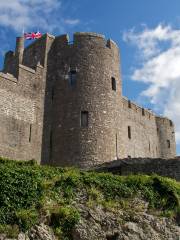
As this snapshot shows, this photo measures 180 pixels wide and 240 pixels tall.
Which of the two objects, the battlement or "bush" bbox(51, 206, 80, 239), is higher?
the battlement

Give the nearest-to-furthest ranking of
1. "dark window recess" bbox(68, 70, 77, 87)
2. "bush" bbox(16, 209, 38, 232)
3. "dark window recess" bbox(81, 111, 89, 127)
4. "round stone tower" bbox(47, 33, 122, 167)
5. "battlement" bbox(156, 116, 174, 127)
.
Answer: "bush" bbox(16, 209, 38, 232)
"round stone tower" bbox(47, 33, 122, 167)
"dark window recess" bbox(81, 111, 89, 127)
"dark window recess" bbox(68, 70, 77, 87)
"battlement" bbox(156, 116, 174, 127)

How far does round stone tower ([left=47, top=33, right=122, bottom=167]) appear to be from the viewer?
75.8ft

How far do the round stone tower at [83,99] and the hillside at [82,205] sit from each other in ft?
26.4

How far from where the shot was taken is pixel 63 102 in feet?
80.2

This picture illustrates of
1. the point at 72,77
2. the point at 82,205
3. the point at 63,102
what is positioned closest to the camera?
the point at 82,205

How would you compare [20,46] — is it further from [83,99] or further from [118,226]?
[118,226]

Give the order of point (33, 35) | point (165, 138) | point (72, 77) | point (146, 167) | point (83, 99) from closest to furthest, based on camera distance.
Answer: point (146, 167) → point (83, 99) → point (72, 77) → point (33, 35) → point (165, 138)

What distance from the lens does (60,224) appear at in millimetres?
11906

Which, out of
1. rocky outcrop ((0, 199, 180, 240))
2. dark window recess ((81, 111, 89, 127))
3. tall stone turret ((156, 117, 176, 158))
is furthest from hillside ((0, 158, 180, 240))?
tall stone turret ((156, 117, 176, 158))

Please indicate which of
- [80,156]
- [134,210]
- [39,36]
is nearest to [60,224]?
[134,210]

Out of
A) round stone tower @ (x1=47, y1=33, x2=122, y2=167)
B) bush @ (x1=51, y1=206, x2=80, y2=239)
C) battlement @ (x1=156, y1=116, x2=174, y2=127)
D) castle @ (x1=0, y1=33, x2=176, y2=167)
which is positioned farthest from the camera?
battlement @ (x1=156, y1=116, x2=174, y2=127)

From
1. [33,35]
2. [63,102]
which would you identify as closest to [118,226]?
[63,102]

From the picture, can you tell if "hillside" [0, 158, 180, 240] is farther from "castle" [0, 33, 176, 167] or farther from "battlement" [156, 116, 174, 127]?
"battlement" [156, 116, 174, 127]

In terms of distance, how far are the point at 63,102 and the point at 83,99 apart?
124cm
